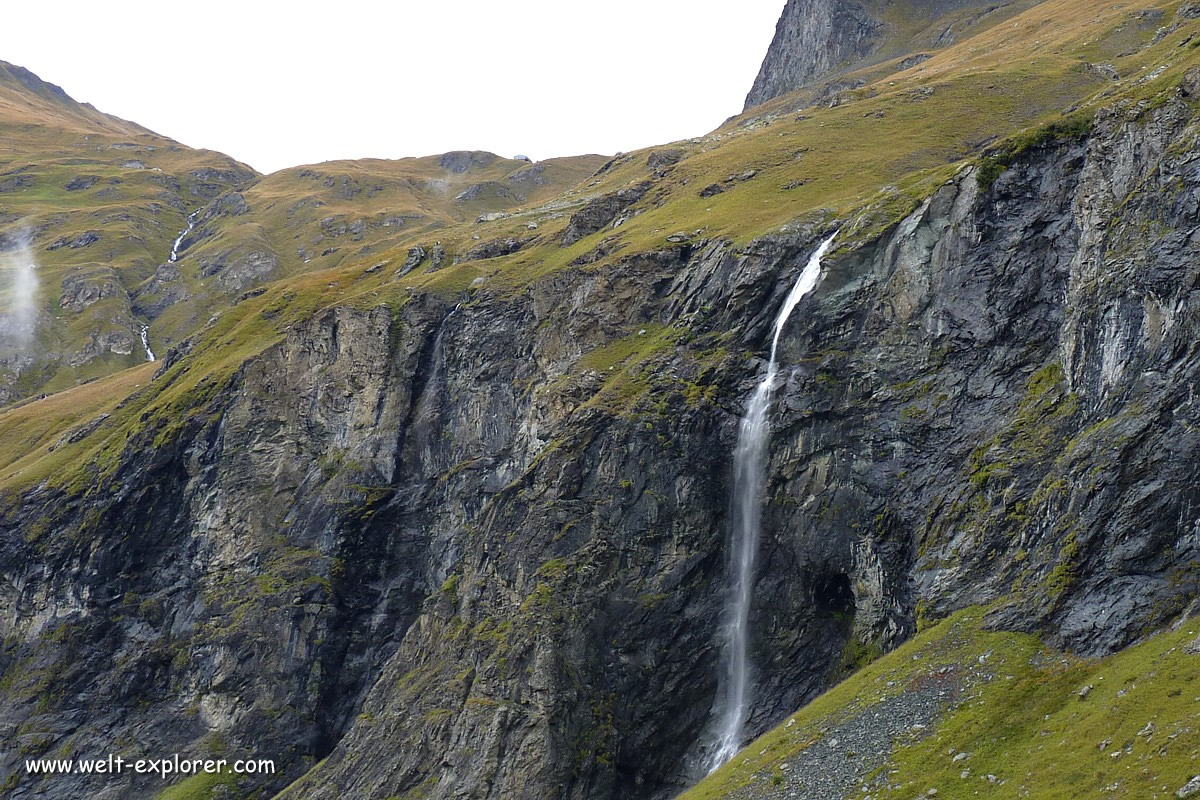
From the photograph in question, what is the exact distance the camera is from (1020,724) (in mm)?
37469

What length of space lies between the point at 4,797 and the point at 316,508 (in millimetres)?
31677

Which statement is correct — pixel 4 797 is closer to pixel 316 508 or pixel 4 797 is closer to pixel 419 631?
pixel 316 508

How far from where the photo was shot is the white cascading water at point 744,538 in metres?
56.0

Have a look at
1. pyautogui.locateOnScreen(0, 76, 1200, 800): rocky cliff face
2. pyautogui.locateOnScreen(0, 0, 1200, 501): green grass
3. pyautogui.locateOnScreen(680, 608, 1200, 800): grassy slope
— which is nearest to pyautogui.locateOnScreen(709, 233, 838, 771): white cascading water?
pyautogui.locateOnScreen(0, 76, 1200, 800): rocky cliff face

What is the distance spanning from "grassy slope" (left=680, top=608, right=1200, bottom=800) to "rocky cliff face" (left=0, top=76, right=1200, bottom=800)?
84.5 inches

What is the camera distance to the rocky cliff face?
1866 inches

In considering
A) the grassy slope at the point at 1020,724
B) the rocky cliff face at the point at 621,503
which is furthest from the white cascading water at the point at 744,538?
the grassy slope at the point at 1020,724

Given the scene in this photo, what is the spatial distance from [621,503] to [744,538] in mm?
8143

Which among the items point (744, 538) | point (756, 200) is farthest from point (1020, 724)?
point (756, 200)

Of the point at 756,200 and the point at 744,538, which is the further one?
the point at 756,200

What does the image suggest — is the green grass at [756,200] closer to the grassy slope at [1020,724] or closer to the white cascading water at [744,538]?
the white cascading water at [744,538]

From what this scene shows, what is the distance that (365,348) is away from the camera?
9181 cm

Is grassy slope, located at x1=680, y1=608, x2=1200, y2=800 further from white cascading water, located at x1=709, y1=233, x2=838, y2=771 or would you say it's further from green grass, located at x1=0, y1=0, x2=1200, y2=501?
green grass, located at x1=0, y1=0, x2=1200, y2=501

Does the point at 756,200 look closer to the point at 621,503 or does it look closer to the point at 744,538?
the point at 621,503
